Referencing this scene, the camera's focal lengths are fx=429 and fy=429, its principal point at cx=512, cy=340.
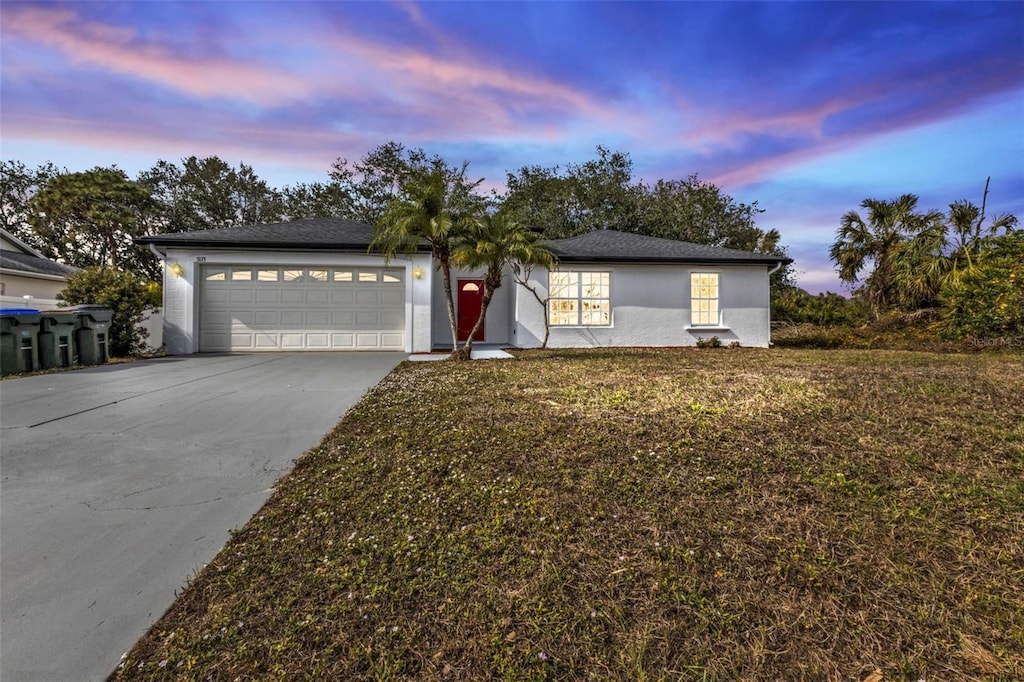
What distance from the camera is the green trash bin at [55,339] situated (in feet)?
26.7

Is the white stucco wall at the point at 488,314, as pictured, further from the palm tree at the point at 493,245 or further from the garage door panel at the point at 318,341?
the palm tree at the point at 493,245

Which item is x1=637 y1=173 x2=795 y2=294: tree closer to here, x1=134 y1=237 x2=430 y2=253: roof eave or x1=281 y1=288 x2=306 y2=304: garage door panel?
x1=134 y1=237 x2=430 y2=253: roof eave

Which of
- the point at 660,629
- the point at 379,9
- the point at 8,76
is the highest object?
the point at 379,9

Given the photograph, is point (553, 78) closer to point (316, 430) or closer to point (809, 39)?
point (809, 39)

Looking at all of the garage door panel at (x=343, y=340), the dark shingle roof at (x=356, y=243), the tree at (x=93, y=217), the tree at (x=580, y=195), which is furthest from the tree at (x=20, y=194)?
the tree at (x=580, y=195)

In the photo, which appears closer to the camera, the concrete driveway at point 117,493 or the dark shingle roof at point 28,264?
the concrete driveway at point 117,493

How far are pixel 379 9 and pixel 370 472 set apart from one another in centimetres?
705

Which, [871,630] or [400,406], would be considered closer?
[871,630]

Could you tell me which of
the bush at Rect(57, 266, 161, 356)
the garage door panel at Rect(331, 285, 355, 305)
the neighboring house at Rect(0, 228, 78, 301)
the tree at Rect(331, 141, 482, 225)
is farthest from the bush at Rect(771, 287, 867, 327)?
→ the neighboring house at Rect(0, 228, 78, 301)

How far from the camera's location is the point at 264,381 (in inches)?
267

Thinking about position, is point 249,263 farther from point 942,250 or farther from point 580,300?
point 942,250

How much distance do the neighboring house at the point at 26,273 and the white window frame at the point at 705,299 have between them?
19059 millimetres

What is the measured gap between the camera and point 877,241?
1541cm

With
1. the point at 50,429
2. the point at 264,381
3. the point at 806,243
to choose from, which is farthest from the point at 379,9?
the point at 806,243
